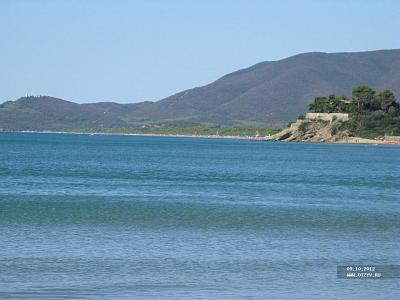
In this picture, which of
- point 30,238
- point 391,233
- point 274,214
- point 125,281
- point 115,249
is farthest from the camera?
point 274,214

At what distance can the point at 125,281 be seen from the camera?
24516 mm

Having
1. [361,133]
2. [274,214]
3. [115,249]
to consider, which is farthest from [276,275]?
[361,133]

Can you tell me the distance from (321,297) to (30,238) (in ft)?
40.4

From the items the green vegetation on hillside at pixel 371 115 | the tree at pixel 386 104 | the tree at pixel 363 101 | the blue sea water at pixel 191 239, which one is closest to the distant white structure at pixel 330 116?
the green vegetation on hillside at pixel 371 115

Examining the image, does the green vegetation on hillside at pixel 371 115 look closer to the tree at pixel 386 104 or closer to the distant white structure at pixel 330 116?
the tree at pixel 386 104

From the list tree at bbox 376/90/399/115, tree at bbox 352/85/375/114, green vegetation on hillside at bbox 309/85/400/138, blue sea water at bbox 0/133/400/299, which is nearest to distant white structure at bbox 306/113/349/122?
green vegetation on hillside at bbox 309/85/400/138

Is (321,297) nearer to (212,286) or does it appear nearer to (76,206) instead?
(212,286)
